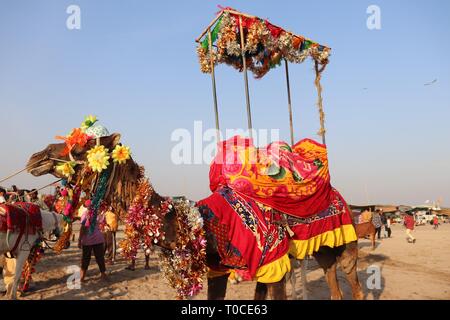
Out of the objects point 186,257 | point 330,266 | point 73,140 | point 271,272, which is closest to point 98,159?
point 73,140

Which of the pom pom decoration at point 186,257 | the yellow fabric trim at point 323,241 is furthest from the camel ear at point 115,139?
the yellow fabric trim at point 323,241

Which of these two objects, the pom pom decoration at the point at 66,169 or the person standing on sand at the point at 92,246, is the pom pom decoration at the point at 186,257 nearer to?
the pom pom decoration at the point at 66,169

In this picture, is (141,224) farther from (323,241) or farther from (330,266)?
(330,266)

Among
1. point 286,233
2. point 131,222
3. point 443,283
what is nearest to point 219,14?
point 286,233

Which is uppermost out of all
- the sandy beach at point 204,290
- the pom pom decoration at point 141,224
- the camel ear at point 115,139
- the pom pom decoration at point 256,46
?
the pom pom decoration at point 256,46

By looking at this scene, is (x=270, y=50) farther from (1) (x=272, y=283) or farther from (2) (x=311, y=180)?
(1) (x=272, y=283)

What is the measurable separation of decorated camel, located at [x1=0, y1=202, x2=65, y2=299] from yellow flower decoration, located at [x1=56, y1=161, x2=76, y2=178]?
16.9 feet

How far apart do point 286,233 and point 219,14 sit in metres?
5.56

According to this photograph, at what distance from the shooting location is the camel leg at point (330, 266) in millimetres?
6074

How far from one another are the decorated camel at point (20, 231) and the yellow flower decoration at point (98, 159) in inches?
211

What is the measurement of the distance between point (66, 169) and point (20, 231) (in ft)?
18.0

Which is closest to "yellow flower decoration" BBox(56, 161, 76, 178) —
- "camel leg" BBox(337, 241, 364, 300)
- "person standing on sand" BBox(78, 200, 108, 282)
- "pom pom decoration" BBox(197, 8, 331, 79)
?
"camel leg" BBox(337, 241, 364, 300)

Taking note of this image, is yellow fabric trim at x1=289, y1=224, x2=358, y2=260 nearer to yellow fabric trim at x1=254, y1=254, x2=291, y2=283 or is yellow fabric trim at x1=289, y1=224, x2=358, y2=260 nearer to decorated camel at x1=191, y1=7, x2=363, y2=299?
decorated camel at x1=191, y1=7, x2=363, y2=299

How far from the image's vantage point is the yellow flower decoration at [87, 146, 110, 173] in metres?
3.26
